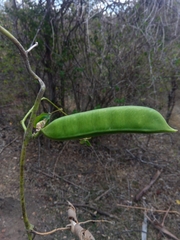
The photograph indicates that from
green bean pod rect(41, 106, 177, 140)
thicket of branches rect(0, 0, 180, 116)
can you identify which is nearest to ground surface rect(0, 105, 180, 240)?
thicket of branches rect(0, 0, 180, 116)

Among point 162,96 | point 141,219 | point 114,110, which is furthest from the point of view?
point 162,96

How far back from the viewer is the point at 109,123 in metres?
0.57

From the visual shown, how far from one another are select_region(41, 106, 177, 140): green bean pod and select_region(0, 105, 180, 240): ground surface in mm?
1476

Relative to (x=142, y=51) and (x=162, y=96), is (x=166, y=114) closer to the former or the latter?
(x=162, y=96)

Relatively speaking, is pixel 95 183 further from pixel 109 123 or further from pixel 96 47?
pixel 109 123

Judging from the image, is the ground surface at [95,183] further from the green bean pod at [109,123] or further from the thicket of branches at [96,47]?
the green bean pod at [109,123]

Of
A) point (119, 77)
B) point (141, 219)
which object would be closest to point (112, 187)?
point (141, 219)

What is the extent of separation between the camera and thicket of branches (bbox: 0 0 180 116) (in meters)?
2.27

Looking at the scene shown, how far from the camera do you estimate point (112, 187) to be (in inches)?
91.7

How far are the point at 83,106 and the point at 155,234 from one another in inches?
61.5

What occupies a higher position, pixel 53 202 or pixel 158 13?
pixel 158 13

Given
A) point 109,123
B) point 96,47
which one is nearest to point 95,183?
point 96,47

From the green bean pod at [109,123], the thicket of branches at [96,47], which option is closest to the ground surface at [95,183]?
the thicket of branches at [96,47]

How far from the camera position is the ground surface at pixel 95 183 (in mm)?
1949
